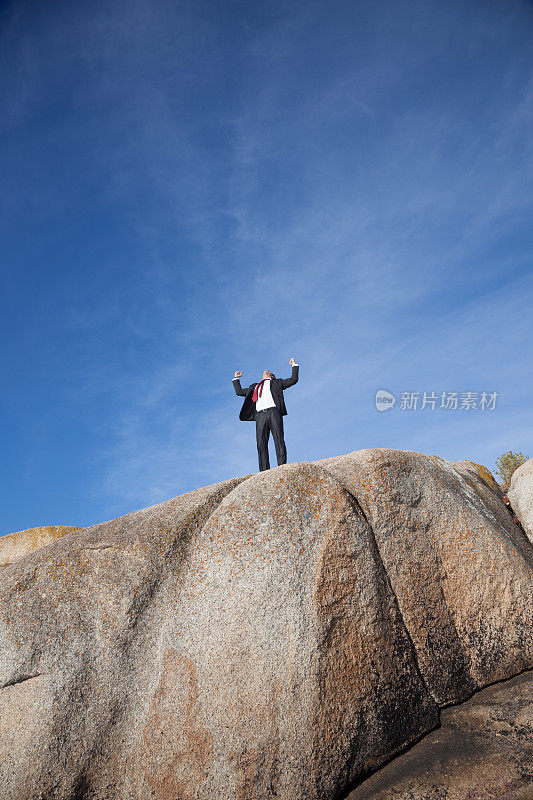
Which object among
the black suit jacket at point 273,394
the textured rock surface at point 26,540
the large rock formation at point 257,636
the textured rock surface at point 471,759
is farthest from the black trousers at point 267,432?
the textured rock surface at point 471,759

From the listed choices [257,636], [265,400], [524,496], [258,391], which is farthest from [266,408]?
[257,636]

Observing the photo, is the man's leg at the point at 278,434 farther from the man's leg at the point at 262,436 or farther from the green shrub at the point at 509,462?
the green shrub at the point at 509,462

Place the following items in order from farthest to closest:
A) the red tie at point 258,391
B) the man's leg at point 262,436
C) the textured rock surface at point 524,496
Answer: the red tie at point 258,391 < the man's leg at point 262,436 < the textured rock surface at point 524,496

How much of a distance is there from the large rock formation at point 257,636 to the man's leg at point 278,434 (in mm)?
4523

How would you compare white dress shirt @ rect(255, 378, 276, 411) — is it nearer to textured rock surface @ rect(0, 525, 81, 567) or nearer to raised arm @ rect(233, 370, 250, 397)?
raised arm @ rect(233, 370, 250, 397)

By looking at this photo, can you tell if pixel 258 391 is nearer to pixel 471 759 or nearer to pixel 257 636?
pixel 257 636

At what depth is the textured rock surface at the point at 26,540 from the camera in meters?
13.7

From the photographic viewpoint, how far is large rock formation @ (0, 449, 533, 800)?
553 cm

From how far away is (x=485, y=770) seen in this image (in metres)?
5.15

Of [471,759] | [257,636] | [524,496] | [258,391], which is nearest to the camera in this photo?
[471,759]

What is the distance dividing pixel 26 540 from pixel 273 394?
7.72 m

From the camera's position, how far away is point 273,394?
1237cm

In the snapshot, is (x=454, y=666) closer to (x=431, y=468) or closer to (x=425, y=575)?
(x=425, y=575)

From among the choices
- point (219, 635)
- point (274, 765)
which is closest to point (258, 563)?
point (219, 635)
